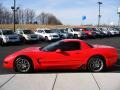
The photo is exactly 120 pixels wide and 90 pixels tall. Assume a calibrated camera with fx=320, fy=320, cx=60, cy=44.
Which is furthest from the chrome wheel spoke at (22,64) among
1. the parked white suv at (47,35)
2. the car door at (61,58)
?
the parked white suv at (47,35)

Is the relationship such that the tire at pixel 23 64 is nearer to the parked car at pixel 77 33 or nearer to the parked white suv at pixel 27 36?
the parked white suv at pixel 27 36

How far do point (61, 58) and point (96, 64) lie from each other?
1368 millimetres

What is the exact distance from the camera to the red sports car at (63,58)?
12.2 meters

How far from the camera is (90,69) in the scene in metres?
12.3

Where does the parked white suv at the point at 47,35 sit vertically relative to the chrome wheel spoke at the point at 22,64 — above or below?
above

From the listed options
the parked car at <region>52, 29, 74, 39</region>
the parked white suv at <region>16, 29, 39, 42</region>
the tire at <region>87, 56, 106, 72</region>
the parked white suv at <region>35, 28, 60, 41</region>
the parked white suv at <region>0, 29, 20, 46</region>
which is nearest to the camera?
the tire at <region>87, 56, 106, 72</region>

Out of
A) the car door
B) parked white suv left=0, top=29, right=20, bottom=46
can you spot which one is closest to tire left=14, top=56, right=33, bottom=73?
the car door

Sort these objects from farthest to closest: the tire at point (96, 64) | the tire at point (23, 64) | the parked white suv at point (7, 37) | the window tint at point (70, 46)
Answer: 1. the parked white suv at point (7, 37)
2. the window tint at point (70, 46)
3. the tire at point (96, 64)
4. the tire at point (23, 64)

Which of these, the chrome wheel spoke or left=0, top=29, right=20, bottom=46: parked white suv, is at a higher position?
Answer: left=0, top=29, right=20, bottom=46: parked white suv

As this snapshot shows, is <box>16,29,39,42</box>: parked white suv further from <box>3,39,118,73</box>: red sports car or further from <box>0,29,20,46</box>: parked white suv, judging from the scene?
<box>3,39,118,73</box>: red sports car

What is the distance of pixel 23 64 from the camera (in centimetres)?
1219

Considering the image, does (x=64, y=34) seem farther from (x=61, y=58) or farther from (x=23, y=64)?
(x=23, y=64)

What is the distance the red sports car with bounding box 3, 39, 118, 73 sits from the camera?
481 inches

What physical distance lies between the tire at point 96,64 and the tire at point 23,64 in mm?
2270
